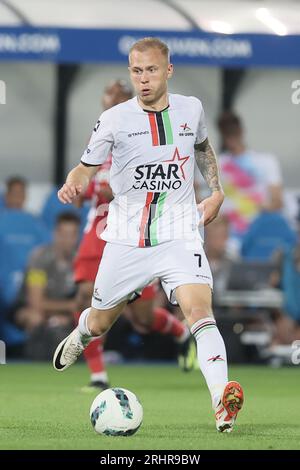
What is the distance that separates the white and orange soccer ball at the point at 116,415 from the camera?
25.5 feet

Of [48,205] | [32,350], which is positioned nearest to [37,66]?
[48,205]

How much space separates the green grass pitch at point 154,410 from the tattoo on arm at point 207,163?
150 centimetres

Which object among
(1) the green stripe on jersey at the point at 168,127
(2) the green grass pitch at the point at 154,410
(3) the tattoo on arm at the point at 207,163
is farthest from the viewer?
(3) the tattoo on arm at the point at 207,163

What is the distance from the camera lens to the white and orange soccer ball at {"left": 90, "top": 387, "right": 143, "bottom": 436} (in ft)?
25.5

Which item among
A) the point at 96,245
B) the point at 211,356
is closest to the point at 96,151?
the point at 211,356

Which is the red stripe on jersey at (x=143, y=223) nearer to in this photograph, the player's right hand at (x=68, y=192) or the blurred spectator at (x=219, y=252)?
the player's right hand at (x=68, y=192)

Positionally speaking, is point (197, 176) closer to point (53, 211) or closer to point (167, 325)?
point (53, 211)

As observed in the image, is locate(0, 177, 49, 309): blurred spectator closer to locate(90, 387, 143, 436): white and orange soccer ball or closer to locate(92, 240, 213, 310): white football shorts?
locate(92, 240, 213, 310): white football shorts

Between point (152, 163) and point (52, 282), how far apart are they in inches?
327

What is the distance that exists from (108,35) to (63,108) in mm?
1791

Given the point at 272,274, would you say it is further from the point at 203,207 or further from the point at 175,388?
the point at 203,207

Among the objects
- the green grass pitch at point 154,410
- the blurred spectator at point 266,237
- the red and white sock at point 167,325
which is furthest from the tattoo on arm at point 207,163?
the blurred spectator at point 266,237

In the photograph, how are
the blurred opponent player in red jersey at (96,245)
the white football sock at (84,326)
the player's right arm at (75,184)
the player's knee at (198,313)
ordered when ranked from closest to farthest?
1. the player's right arm at (75,184)
2. the player's knee at (198,313)
3. the white football sock at (84,326)
4. the blurred opponent player in red jersey at (96,245)

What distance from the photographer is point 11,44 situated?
15.6 metres
